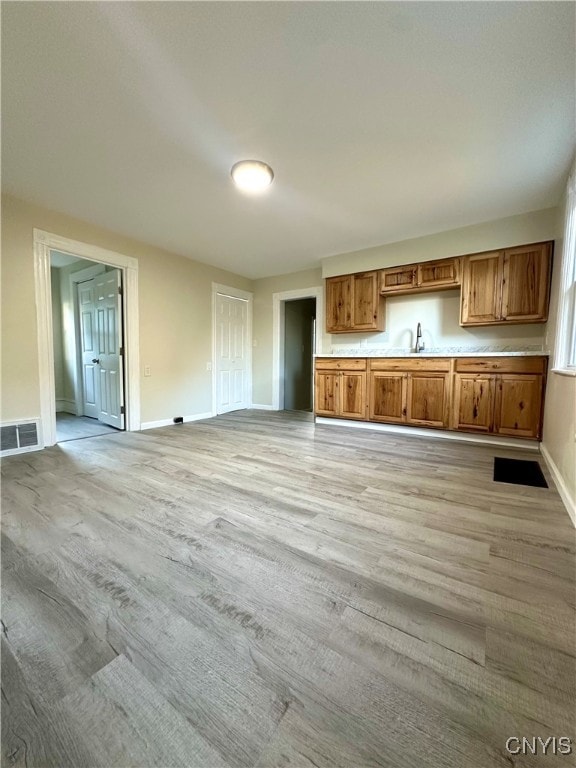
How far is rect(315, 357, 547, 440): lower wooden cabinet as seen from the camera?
10.1 feet

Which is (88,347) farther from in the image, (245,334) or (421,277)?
(421,277)

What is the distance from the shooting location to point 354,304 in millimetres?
4328

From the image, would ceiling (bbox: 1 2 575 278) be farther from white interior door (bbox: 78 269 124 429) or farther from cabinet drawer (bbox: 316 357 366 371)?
cabinet drawer (bbox: 316 357 366 371)

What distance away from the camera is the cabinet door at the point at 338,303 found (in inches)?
172

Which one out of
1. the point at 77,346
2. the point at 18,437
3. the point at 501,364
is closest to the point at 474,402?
the point at 501,364

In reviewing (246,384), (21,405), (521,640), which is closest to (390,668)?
(521,640)

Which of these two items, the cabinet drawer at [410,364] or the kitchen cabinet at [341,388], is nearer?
the cabinet drawer at [410,364]

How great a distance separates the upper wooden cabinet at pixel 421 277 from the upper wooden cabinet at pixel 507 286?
0.14 meters

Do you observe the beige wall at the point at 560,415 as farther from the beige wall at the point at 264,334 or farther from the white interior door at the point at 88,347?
the white interior door at the point at 88,347

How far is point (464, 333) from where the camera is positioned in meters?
3.79

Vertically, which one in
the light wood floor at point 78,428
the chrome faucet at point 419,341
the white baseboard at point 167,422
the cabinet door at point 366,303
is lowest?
the light wood floor at point 78,428

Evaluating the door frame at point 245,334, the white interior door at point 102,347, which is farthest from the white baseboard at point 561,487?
the white interior door at point 102,347

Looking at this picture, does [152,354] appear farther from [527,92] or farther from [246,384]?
[527,92]

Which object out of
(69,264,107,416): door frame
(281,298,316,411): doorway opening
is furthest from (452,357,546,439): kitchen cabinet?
(69,264,107,416): door frame
